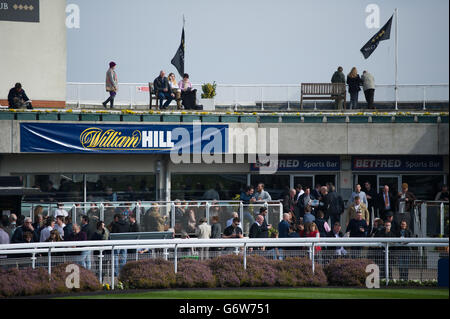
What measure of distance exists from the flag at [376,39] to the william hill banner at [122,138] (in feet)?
23.4

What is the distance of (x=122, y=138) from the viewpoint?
2503 cm

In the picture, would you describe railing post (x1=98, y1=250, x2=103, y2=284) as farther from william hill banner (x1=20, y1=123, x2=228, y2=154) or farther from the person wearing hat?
the person wearing hat

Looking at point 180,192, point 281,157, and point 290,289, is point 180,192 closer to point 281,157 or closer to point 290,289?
point 281,157

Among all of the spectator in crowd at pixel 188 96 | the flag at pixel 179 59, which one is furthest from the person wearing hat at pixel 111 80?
the flag at pixel 179 59

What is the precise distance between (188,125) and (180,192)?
257 centimetres

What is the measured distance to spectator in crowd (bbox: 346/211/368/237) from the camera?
17953 mm

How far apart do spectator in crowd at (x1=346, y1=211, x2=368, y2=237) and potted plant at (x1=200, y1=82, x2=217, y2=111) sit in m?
10.5

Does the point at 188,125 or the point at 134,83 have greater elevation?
the point at 134,83

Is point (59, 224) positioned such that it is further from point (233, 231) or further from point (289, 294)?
point (289, 294)

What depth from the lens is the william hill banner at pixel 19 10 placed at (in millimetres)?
28000

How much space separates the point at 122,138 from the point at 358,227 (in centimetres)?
989
